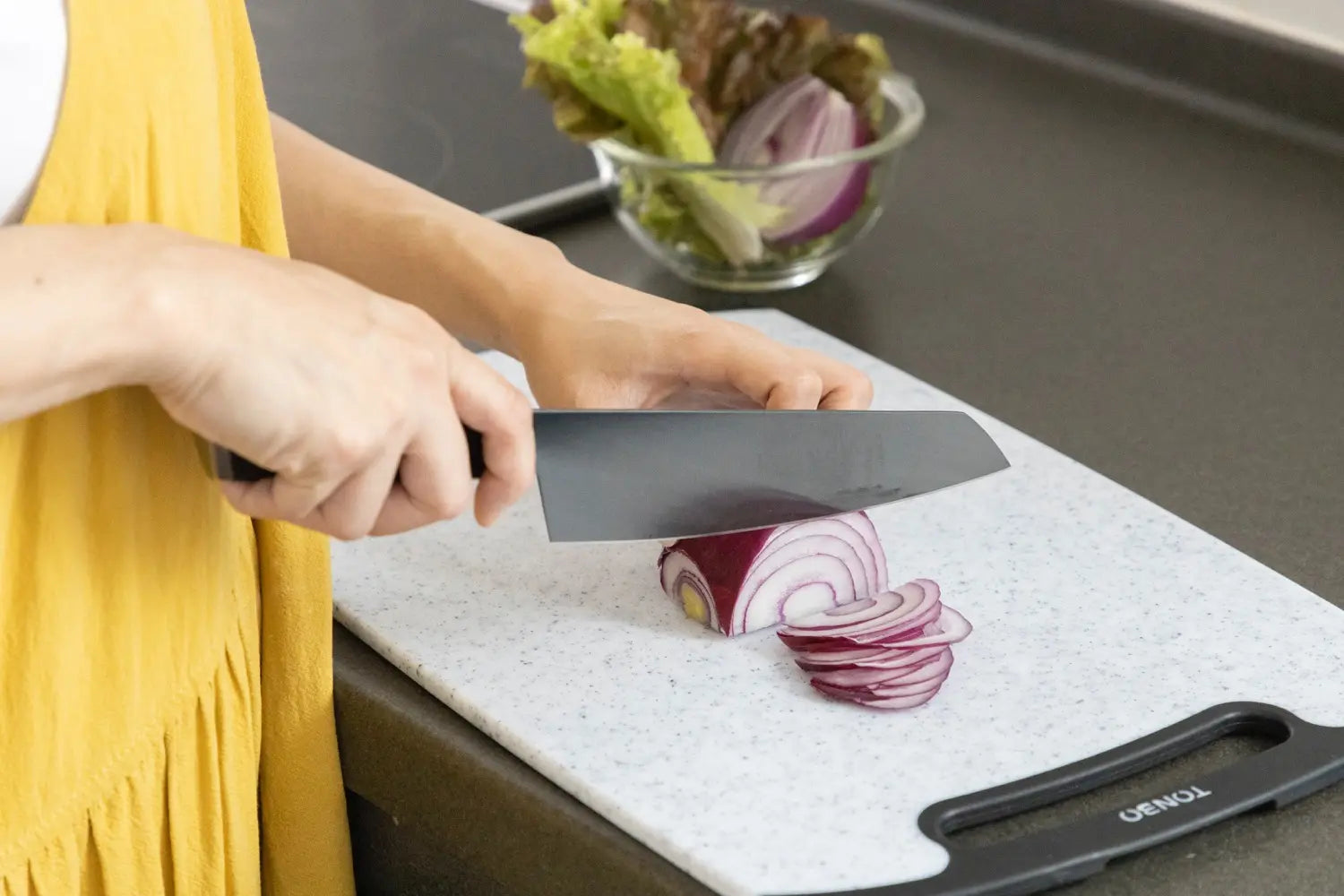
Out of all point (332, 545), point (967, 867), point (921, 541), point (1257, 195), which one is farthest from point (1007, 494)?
point (1257, 195)

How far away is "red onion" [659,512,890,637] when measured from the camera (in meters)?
0.81

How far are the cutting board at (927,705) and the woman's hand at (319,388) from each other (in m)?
0.17

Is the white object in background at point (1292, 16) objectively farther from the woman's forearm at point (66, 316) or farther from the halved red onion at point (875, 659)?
the woman's forearm at point (66, 316)

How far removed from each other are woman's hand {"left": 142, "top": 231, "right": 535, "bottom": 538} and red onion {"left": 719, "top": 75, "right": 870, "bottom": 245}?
55cm

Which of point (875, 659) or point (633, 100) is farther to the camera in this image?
point (633, 100)

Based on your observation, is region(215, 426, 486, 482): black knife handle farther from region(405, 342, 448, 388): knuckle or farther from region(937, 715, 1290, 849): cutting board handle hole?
region(937, 715, 1290, 849): cutting board handle hole

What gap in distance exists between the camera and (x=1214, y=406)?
1.05 m

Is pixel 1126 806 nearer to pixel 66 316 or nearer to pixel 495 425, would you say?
pixel 495 425

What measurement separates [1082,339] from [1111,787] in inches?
18.9

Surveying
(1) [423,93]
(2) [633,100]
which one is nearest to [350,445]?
(2) [633,100]

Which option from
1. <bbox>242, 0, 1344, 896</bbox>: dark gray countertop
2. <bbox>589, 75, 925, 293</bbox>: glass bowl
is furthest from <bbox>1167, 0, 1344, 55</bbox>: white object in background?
<bbox>589, 75, 925, 293</bbox>: glass bowl

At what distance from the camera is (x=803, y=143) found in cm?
117

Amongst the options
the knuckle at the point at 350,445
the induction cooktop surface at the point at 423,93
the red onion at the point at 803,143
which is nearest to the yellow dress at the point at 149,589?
the knuckle at the point at 350,445

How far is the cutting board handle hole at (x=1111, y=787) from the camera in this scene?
0.71m
